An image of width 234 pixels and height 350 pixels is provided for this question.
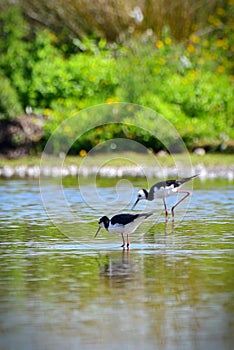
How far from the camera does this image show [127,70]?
2278 cm

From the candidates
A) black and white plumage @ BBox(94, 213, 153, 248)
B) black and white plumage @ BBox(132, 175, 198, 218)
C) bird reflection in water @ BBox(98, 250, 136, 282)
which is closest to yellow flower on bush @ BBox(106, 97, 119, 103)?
black and white plumage @ BBox(132, 175, 198, 218)

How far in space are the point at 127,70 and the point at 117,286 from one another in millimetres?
13870

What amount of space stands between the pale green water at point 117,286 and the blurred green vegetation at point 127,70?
26.7ft

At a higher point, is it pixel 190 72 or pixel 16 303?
pixel 190 72

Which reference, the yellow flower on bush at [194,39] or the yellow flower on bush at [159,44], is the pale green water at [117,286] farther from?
the yellow flower on bush at [194,39]

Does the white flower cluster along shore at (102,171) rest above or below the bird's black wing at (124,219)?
above

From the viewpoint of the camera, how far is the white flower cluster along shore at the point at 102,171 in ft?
67.3

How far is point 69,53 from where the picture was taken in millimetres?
24469

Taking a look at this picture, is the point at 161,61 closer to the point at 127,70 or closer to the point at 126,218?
the point at 127,70

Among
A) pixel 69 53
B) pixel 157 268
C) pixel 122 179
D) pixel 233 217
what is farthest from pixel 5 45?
pixel 157 268

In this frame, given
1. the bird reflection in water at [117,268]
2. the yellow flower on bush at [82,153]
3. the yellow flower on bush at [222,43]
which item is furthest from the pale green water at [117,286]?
the yellow flower on bush at [222,43]

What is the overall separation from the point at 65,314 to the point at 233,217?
21.0 ft

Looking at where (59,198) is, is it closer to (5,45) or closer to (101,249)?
(101,249)

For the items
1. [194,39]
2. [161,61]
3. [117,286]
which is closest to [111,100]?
[161,61]
